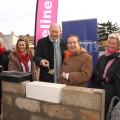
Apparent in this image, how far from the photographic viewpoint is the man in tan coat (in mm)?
2760

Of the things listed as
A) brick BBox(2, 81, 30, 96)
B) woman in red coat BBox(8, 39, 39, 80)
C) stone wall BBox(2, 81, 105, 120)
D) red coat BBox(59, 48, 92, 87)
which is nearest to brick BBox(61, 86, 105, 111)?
stone wall BBox(2, 81, 105, 120)

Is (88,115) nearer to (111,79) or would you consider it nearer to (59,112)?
(59,112)

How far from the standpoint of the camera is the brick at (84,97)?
2.35 metres

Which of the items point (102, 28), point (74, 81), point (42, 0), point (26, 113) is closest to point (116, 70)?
point (74, 81)

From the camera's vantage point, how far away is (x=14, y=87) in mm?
3012

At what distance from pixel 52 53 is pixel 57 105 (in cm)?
119

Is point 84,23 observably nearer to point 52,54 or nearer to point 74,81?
point 52,54

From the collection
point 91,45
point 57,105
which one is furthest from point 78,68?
point 91,45

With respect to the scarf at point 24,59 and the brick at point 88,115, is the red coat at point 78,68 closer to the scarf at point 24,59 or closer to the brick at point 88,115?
the brick at point 88,115

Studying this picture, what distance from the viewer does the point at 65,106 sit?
2.60 meters

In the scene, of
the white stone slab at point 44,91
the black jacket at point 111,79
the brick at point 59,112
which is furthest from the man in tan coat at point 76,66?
the brick at point 59,112

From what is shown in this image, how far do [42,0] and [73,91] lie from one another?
469 centimetres

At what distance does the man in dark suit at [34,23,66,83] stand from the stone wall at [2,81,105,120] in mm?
609

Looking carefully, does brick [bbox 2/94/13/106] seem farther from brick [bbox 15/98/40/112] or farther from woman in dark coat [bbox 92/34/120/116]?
woman in dark coat [bbox 92/34/120/116]
